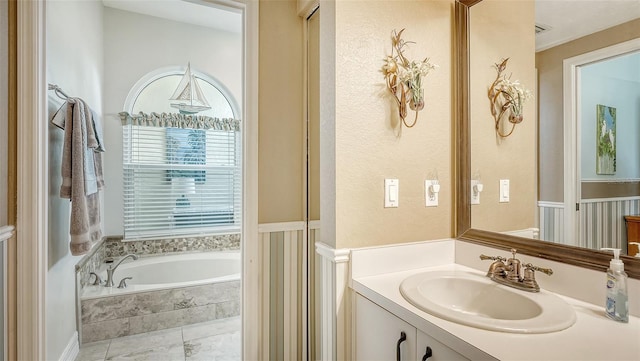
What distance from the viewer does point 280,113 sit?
1.89 m

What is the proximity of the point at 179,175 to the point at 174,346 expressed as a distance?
183 centimetres

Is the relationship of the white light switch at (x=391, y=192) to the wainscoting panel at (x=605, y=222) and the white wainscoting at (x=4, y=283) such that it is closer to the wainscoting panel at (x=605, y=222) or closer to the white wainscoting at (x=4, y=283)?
the wainscoting panel at (x=605, y=222)

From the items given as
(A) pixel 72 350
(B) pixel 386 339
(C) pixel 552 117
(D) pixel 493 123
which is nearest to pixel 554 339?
(B) pixel 386 339

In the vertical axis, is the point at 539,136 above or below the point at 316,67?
below

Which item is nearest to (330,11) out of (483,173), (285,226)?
(483,173)

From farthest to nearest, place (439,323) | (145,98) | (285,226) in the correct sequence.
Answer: (145,98) → (285,226) → (439,323)

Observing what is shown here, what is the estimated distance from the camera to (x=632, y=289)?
3.04ft

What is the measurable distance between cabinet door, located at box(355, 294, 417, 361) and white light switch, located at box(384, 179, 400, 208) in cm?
41

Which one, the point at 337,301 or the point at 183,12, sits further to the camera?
the point at 183,12

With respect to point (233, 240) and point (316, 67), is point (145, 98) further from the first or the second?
point (316, 67)

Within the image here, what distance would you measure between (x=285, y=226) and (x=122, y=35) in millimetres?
2895

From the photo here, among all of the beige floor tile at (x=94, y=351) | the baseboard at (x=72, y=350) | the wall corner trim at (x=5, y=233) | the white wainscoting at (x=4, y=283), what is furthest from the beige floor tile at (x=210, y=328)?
the wall corner trim at (x=5, y=233)

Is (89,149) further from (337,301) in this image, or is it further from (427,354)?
(427,354)

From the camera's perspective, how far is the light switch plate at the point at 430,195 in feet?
4.79
